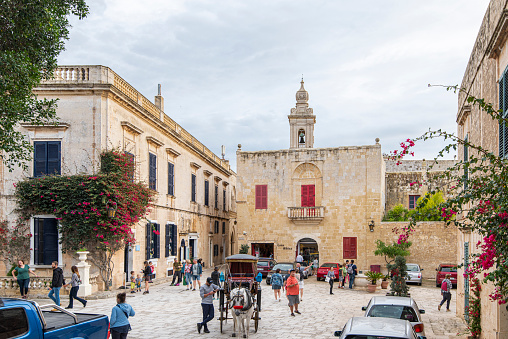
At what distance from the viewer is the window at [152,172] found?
79.7ft

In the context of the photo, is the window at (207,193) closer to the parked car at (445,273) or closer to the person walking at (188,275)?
the person walking at (188,275)

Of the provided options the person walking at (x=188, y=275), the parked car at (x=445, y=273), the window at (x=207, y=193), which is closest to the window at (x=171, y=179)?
the person walking at (x=188, y=275)

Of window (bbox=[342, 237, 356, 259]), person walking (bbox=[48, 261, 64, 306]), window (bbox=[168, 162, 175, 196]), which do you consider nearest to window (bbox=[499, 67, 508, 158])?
person walking (bbox=[48, 261, 64, 306])

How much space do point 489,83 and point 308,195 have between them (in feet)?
78.2

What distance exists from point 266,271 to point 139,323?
1487 centimetres

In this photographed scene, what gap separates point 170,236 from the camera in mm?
27297

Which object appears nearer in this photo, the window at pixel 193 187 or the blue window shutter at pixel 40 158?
the blue window shutter at pixel 40 158

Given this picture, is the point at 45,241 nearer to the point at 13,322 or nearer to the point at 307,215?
the point at 13,322

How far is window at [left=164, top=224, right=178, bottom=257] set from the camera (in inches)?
1054

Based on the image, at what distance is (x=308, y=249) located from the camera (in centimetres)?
3450

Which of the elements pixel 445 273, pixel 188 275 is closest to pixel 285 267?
pixel 188 275

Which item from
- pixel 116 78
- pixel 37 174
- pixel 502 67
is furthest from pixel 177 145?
pixel 502 67

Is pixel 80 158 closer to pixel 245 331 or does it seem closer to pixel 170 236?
pixel 170 236

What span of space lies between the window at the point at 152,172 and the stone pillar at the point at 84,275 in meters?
6.39
